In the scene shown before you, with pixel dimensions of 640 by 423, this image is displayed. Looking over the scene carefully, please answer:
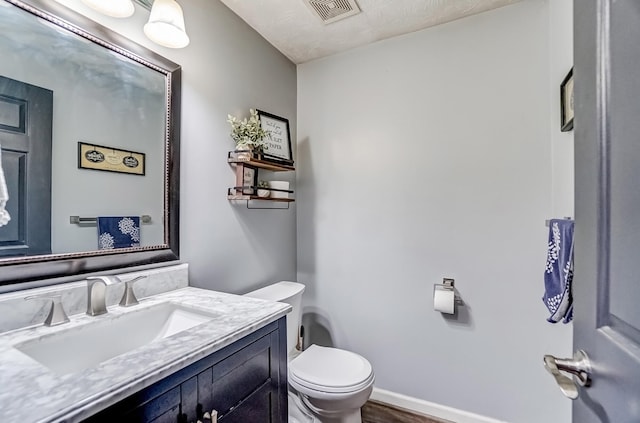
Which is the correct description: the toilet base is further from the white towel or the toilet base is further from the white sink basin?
the white towel

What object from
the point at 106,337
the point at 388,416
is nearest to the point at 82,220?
the point at 106,337

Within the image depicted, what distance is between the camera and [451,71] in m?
1.73

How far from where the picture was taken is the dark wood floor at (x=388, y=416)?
1.74 metres

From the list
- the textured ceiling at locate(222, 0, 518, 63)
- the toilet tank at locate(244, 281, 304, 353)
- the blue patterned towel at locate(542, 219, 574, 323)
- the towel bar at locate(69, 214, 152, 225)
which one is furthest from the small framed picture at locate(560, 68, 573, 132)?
the towel bar at locate(69, 214, 152, 225)

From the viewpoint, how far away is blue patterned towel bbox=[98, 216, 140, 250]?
1.08m

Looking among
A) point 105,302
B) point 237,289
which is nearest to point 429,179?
point 237,289

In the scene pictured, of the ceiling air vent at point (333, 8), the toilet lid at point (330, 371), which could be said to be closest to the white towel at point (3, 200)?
the toilet lid at point (330, 371)

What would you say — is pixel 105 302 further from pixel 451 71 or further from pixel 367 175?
pixel 451 71

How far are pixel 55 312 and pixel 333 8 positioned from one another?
5.99 ft

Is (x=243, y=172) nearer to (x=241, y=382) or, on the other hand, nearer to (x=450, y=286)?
(x=241, y=382)

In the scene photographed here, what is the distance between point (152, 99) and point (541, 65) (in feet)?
6.30

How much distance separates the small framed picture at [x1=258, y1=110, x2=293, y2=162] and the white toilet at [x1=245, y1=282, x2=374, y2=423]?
2.81 feet

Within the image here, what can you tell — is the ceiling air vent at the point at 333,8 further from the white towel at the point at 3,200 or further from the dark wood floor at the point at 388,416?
the dark wood floor at the point at 388,416

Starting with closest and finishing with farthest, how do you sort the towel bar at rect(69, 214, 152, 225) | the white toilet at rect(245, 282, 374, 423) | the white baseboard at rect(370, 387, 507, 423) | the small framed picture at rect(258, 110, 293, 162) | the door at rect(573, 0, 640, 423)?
the door at rect(573, 0, 640, 423) → the towel bar at rect(69, 214, 152, 225) → the white toilet at rect(245, 282, 374, 423) → the white baseboard at rect(370, 387, 507, 423) → the small framed picture at rect(258, 110, 293, 162)
